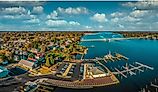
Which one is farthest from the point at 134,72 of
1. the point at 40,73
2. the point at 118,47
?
the point at 40,73

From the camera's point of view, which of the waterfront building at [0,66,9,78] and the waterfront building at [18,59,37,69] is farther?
the waterfront building at [18,59,37,69]

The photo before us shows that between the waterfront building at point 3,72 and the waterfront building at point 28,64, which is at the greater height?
the waterfront building at point 28,64

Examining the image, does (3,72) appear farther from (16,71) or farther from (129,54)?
(129,54)

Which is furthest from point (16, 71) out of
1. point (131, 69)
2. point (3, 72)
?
point (131, 69)

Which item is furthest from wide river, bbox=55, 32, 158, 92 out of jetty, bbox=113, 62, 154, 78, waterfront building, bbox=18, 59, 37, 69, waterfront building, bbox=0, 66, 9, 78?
waterfront building, bbox=0, 66, 9, 78

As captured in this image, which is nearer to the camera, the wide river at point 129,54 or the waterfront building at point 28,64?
the wide river at point 129,54

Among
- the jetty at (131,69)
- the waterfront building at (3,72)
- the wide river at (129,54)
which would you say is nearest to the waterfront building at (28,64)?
the waterfront building at (3,72)

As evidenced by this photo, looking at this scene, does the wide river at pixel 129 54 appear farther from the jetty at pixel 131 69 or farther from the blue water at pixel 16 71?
the blue water at pixel 16 71

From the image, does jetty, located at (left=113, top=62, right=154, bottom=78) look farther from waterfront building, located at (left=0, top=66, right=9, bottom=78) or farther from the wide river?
waterfront building, located at (left=0, top=66, right=9, bottom=78)
